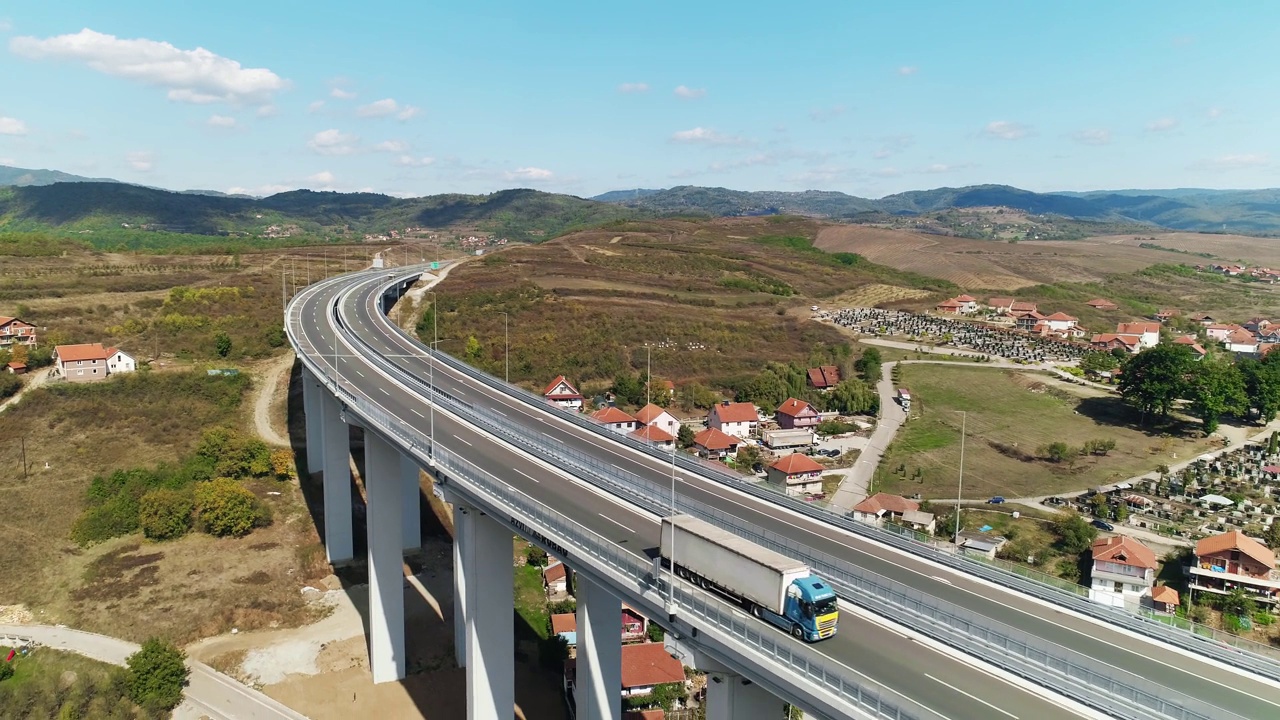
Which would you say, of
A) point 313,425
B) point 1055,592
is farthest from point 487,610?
point 313,425

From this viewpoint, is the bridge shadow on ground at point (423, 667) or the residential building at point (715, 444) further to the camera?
the residential building at point (715, 444)

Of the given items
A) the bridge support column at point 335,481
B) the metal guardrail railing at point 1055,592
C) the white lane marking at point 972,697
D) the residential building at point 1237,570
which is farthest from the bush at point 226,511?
the residential building at point 1237,570

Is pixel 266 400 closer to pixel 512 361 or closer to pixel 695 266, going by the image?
pixel 512 361

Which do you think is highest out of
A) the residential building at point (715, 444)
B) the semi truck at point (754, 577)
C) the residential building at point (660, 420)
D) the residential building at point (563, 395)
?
the semi truck at point (754, 577)

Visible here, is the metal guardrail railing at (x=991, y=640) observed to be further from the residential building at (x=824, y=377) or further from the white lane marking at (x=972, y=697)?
the residential building at (x=824, y=377)

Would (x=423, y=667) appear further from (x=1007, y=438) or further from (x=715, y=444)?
(x=1007, y=438)

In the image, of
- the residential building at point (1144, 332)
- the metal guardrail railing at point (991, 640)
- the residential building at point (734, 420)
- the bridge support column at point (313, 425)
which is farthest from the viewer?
the residential building at point (1144, 332)

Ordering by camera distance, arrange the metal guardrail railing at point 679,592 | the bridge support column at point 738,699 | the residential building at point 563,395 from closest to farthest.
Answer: the metal guardrail railing at point 679,592 → the bridge support column at point 738,699 → the residential building at point 563,395

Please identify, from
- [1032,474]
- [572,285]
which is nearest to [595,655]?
[1032,474]
